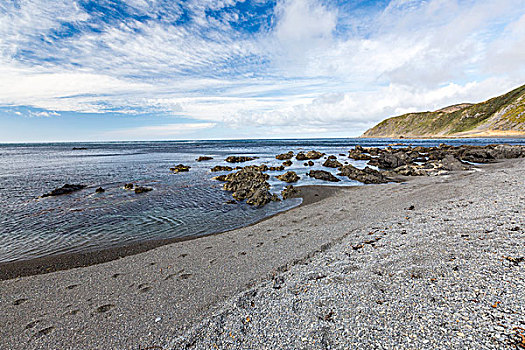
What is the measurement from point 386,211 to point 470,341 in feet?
31.6

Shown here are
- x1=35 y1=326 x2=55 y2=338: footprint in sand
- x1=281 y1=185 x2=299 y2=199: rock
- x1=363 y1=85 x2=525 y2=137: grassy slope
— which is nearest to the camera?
x1=35 y1=326 x2=55 y2=338: footprint in sand

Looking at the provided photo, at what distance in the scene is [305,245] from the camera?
360 inches

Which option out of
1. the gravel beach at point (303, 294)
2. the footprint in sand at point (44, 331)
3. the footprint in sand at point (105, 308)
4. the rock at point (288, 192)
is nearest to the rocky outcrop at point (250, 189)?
the rock at point (288, 192)

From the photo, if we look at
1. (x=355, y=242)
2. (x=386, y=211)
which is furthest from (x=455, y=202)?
(x=355, y=242)

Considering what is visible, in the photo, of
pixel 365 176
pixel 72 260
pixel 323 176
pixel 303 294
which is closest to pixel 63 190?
pixel 72 260

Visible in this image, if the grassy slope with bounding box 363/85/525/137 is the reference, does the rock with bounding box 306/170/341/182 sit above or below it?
below

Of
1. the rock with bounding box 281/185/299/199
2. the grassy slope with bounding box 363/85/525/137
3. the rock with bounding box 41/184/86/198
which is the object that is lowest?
the rock with bounding box 281/185/299/199

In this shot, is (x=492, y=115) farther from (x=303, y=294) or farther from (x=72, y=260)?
(x=72, y=260)

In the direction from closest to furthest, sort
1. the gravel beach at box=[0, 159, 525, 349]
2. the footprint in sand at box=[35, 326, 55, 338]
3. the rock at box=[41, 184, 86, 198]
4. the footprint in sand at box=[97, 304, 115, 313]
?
the gravel beach at box=[0, 159, 525, 349], the footprint in sand at box=[35, 326, 55, 338], the footprint in sand at box=[97, 304, 115, 313], the rock at box=[41, 184, 86, 198]

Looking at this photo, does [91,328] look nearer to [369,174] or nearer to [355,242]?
[355,242]

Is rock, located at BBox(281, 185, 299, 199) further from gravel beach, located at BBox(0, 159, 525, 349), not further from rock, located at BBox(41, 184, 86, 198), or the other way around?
rock, located at BBox(41, 184, 86, 198)

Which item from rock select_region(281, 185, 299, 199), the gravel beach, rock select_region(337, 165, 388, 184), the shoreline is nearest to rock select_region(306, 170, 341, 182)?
rock select_region(337, 165, 388, 184)

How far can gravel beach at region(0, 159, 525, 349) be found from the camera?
429cm

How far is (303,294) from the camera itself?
18.8 ft
